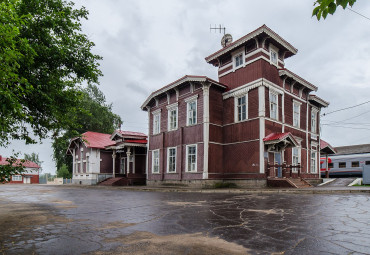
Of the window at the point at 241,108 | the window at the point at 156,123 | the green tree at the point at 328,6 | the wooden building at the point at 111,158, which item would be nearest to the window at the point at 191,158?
the window at the point at 241,108

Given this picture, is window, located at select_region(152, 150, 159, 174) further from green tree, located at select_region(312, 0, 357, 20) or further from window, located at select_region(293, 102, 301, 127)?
green tree, located at select_region(312, 0, 357, 20)

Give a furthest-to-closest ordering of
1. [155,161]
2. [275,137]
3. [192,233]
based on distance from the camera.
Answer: [155,161] < [275,137] < [192,233]

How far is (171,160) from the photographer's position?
23.6 m

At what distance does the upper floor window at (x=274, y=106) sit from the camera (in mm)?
20130

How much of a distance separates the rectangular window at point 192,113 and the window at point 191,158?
76.8 inches

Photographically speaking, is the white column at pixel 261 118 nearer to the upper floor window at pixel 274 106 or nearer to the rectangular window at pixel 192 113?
the upper floor window at pixel 274 106

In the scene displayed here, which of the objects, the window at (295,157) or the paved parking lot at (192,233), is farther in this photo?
the window at (295,157)

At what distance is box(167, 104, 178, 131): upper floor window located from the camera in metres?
23.7

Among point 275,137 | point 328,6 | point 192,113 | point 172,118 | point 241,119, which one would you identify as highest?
point 192,113

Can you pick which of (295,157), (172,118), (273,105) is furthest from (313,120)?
(172,118)

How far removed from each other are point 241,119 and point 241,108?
84 centimetres

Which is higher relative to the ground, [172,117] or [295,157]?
[172,117]

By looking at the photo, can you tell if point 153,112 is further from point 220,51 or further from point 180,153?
point 220,51

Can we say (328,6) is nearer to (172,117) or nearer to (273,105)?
(273,105)
